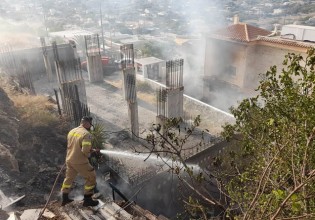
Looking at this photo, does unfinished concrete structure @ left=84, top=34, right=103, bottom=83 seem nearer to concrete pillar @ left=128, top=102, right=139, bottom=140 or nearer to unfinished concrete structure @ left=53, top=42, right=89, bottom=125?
unfinished concrete structure @ left=53, top=42, right=89, bottom=125

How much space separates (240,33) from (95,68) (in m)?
12.2

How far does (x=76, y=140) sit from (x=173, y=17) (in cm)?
9308

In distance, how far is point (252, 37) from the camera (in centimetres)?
2302

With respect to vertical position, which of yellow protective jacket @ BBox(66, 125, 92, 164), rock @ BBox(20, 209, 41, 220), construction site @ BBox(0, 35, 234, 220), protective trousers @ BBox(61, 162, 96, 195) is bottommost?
construction site @ BBox(0, 35, 234, 220)

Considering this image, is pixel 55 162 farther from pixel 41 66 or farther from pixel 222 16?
pixel 222 16

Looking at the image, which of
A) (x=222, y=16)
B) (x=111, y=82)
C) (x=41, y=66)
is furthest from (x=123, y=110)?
(x=222, y=16)

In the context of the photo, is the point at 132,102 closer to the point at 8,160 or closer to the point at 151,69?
the point at 8,160

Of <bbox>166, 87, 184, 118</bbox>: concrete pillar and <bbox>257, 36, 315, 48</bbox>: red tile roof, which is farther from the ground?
<bbox>257, 36, 315, 48</bbox>: red tile roof

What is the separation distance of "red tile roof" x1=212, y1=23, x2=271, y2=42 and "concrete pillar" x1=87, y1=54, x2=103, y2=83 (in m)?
10.6

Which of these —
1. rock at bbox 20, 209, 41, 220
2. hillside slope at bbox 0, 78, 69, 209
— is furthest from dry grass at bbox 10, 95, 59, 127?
rock at bbox 20, 209, 41, 220

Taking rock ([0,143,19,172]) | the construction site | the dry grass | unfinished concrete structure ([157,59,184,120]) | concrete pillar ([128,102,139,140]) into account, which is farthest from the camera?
unfinished concrete structure ([157,59,184,120])

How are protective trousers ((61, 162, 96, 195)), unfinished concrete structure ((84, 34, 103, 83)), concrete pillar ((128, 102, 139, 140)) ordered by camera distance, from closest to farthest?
protective trousers ((61, 162, 96, 195)), concrete pillar ((128, 102, 139, 140)), unfinished concrete structure ((84, 34, 103, 83))

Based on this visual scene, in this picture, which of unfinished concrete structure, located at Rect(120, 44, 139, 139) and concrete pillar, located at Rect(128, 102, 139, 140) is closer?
concrete pillar, located at Rect(128, 102, 139, 140)

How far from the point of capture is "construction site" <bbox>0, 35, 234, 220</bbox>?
7430 mm
